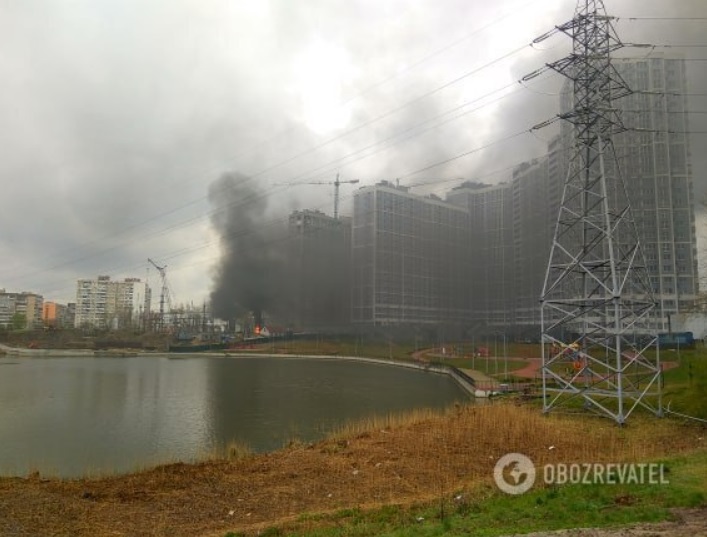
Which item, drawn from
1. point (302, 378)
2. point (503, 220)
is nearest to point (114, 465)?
point (302, 378)

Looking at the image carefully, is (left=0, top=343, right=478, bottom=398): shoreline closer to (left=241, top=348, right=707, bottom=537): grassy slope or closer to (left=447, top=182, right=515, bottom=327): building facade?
(left=447, top=182, right=515, bottom=327): building facade

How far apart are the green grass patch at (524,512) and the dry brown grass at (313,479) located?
104 cm

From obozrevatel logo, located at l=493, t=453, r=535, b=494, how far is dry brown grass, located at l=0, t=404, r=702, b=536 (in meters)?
0.31

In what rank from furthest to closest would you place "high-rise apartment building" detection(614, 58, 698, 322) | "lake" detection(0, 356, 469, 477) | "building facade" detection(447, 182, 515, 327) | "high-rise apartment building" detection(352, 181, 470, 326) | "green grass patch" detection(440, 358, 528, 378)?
"high-rise apartment building" detection(352, 181, 470, 326), "building facade" detection(447, 182, 515, 327), "high-rise apartment building" detection(614, 58, 698, 322), "green grass patch" detection(440, 358, 528, 378), "lake" detection(0, 356, 469, 477)

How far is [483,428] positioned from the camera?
1611 cm

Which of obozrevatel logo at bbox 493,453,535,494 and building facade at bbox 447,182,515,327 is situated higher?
building facade at bbox 447,182,515,327

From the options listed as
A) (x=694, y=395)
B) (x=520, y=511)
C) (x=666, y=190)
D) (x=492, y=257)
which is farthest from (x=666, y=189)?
(x=520, y=511)

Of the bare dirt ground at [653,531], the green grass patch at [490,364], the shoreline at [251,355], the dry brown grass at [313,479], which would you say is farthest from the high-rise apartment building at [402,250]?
the bare dirt ground at [653,531]

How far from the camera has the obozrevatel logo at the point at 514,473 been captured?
8891 mm

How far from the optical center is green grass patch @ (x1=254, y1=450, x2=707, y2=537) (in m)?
6.48

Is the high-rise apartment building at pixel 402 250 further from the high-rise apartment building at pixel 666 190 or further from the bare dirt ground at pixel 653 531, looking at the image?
the bare dirt ground at pixel 653 531

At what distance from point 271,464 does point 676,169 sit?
6146 centimetres

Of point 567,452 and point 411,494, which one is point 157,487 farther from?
point 567,452

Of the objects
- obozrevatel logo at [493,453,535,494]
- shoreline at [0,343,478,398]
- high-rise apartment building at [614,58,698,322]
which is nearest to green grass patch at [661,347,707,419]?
obozrevatel logo at [493,453,535,494]
